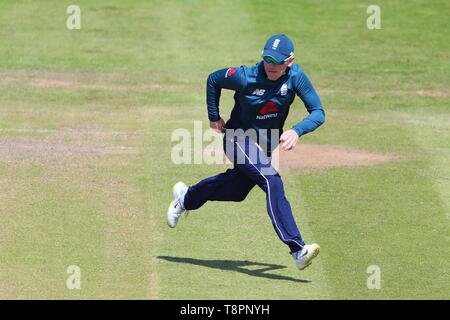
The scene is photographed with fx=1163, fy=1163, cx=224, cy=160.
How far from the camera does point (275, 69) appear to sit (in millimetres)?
11414

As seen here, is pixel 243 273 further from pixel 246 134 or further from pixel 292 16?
pixel 292 16

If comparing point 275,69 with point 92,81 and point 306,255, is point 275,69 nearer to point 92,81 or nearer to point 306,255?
point 306,255

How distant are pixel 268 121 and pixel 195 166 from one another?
11.9 ft

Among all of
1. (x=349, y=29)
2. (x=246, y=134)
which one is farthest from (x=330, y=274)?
(x=349, y=29)

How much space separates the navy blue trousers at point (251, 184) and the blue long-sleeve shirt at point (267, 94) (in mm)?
287

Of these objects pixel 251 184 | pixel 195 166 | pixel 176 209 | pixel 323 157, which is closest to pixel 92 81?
pixel 195 166

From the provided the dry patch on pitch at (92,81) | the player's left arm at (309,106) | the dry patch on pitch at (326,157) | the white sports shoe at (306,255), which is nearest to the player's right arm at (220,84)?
the player's left arm at (309,106)

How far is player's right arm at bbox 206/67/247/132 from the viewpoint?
458 inches

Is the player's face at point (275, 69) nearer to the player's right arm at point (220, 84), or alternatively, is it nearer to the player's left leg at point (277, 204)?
the player's right arm at point (220, 84)

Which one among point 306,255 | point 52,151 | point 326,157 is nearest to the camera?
point 306,255

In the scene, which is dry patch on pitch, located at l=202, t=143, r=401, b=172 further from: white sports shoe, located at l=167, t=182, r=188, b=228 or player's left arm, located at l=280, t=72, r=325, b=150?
player's left arm, located at l=280, t=72, r=325, b=150

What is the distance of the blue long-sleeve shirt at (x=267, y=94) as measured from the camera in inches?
456

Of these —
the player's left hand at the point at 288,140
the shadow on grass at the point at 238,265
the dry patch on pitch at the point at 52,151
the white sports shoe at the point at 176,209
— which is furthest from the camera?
the dry patch on pitch at the point at 52,151
